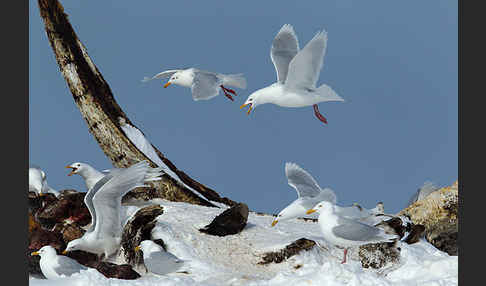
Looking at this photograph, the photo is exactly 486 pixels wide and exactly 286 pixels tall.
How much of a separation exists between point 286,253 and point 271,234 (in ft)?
1.97

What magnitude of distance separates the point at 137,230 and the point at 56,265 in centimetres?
126

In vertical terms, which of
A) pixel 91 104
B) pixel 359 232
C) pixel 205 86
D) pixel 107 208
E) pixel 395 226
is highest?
pixel 205 86

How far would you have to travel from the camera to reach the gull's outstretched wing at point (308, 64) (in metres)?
5.27

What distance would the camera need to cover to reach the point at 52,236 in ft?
20.6

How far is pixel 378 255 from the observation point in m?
6.48

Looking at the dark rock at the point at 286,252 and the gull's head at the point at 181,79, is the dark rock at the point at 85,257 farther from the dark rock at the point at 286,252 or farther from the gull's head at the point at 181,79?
the gull's head at the point at 181,79

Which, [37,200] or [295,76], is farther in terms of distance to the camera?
[37,200]

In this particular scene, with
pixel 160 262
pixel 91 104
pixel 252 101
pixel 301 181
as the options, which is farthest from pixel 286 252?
pixel 91 104

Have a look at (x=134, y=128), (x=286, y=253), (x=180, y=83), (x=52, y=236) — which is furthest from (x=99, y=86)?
(x=286, y=253)

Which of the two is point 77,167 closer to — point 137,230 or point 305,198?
point 137,230

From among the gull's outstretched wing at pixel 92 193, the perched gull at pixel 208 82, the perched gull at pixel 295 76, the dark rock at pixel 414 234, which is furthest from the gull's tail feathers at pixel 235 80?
the dark rock at pixel 414 234

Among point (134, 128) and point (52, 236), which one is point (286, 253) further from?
point (134, 128)

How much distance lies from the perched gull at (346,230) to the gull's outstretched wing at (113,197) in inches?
72.7

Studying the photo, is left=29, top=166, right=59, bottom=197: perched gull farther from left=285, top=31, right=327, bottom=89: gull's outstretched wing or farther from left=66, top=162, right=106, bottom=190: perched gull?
left=285, top=31, right=327, bottom=89: gull's outstretched wing
